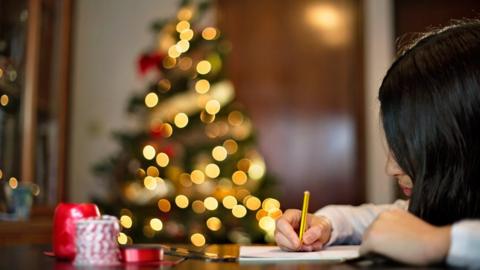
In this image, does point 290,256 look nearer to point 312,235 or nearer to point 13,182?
point 312,235

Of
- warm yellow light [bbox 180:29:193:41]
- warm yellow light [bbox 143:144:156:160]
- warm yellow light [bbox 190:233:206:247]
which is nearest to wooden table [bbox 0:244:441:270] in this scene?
warm yellow light [bbox 190:233:206:247]

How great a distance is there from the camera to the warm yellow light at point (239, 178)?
3049 mm

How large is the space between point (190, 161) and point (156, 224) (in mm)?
330

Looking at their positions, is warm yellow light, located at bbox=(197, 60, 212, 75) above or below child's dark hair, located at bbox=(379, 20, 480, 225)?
above

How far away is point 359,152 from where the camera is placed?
394 cm

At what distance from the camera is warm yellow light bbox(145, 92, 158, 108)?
3.16 m

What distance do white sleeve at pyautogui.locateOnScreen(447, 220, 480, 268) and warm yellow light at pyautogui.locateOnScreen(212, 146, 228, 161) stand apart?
234 cm

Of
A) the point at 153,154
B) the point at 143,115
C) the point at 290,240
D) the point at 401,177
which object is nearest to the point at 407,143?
the point at 401,177

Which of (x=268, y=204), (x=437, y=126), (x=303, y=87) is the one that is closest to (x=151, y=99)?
(x=268, y=204)

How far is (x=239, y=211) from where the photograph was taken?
118 inches

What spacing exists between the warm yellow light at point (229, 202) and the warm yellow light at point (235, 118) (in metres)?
0.37

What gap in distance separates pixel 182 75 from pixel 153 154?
411mm

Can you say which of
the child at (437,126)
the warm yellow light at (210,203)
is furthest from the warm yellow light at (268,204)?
the child at (437,126)

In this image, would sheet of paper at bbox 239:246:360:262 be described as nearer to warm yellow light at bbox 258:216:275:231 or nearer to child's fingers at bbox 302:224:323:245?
child's fingers at bbox 302:224:323:245
